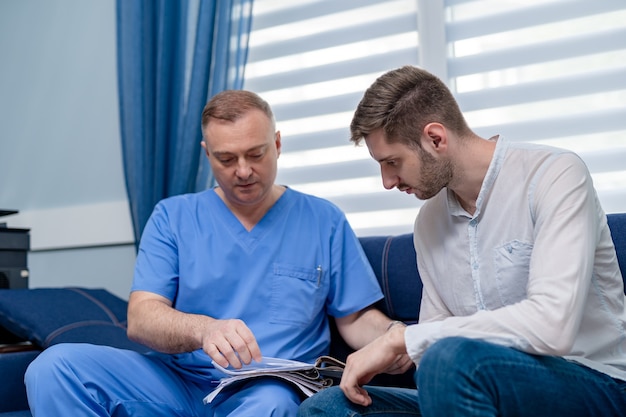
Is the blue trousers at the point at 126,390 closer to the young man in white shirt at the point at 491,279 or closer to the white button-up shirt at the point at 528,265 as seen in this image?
the young man in white shirt at the point at 491,279

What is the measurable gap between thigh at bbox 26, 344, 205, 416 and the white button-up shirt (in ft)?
2.03

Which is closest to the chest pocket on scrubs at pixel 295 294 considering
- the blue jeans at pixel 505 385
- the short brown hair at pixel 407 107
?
the short brown hair at pixel 407 107

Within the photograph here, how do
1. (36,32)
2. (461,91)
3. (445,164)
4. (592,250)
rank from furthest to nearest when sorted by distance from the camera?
(36,32) → (461,91) → (445,164) → (592,250)

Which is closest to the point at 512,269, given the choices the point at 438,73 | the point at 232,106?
the point at 232,106

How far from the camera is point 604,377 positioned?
1.19 metres

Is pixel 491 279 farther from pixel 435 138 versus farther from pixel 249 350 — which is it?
pixel 249 350

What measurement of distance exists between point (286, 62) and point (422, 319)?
4.19 feet

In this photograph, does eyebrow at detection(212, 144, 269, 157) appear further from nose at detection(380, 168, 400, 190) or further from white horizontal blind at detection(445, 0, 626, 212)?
white horizontal blind at detection(445, 0, 626, 212)

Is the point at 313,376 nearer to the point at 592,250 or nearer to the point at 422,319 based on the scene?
the point at 422,319

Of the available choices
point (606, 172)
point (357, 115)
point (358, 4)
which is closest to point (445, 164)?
point (357, 115)

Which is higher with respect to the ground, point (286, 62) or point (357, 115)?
point (286, 62)

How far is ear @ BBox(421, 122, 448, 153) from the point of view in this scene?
1.36 metres

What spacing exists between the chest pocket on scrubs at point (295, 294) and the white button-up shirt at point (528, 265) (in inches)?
12.6

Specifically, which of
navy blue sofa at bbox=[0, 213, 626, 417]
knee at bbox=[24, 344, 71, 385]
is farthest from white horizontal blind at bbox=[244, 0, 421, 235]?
knee at bbox=[24, 344, 71, 385]
